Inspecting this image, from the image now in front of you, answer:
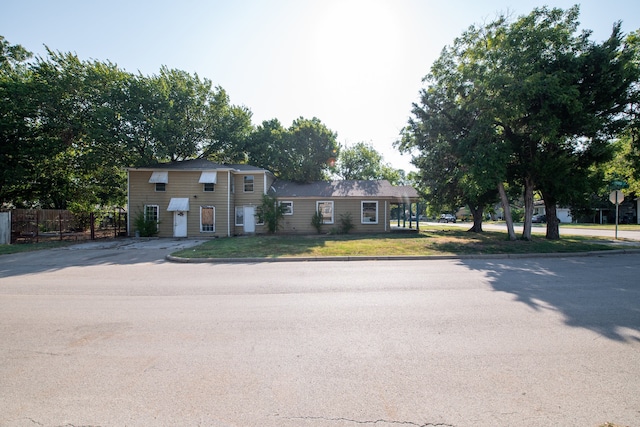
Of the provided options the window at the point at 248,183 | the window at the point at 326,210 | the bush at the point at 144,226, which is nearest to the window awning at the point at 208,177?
the window at the point at 248,183

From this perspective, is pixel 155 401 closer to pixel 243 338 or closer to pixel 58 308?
pixel 243 338

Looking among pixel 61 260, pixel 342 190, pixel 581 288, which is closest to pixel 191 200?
pixel 61 260

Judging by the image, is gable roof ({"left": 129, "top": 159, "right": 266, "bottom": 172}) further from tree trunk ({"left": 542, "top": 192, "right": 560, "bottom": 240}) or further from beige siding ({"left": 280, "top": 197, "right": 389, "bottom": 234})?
tree trunk ({"left": 542, "top": 192, "right": 560, "bottom": 240})

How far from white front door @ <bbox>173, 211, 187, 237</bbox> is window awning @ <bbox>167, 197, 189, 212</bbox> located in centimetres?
55

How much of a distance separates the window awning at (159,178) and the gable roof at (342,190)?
803 centimetres

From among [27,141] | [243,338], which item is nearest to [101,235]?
[27,141]

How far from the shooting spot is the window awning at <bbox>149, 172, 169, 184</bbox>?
22734mm

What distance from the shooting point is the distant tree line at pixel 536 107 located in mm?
14312

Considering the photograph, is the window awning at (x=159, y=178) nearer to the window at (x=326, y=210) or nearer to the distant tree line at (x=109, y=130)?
the distant tree line at (x=109, y=130)

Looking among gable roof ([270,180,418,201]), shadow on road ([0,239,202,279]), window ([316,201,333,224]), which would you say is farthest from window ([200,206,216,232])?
window ([316,201,333,224])

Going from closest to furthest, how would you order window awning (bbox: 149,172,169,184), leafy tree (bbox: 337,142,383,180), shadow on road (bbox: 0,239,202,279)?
shadow on road (bbox: 0,239,202,279), window awning (bbox: 149,172,169,184), leafy tree (bbox: 337,142,383,180)

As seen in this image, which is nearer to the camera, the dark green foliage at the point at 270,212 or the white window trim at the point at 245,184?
the dark green foliage at the point at 270,212

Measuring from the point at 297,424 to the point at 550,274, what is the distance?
365 inches

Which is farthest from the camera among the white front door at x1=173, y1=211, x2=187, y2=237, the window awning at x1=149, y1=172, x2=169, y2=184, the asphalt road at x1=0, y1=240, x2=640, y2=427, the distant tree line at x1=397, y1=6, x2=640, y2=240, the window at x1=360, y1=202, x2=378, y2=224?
the window at x1=360, y1=202, x2=378, y2=224
